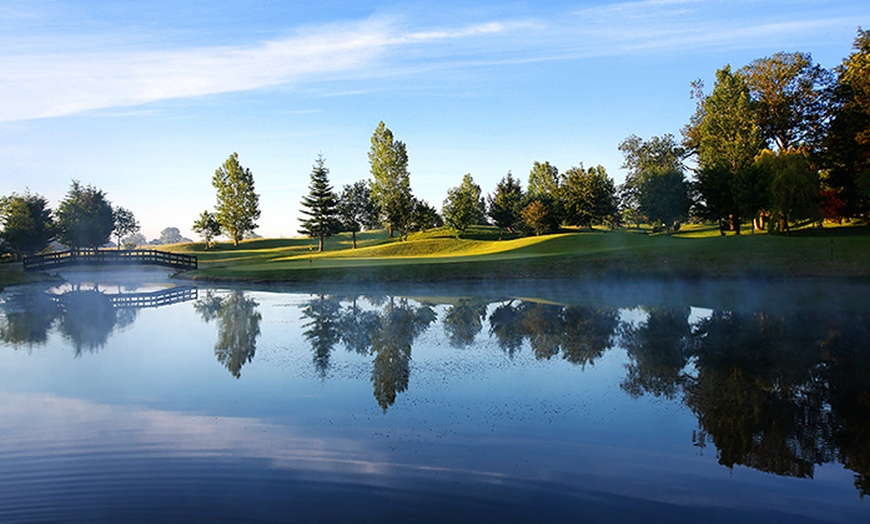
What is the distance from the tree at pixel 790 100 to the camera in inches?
2763

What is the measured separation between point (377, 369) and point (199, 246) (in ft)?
315

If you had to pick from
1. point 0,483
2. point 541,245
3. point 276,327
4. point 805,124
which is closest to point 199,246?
point 541,245

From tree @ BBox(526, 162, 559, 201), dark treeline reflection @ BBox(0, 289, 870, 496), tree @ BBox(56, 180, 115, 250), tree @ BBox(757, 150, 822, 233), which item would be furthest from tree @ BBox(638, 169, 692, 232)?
tree @ BBox(56, 180, 115, 250)

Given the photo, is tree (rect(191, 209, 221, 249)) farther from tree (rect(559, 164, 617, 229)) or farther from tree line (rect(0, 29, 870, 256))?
tree (rect(559, 164, 617, 229))

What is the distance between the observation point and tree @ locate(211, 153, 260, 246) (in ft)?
336

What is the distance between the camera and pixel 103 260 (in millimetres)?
62438

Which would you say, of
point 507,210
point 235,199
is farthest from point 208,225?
point 507,210

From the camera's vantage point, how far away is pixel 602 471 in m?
9.22

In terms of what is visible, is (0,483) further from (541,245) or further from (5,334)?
(541,245)

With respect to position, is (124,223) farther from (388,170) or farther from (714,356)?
(714,356)

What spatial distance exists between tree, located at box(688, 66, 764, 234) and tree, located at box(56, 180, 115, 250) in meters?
83.8

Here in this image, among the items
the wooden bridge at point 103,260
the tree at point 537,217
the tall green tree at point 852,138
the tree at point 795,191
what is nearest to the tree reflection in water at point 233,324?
the wooden bridge at point 103,260

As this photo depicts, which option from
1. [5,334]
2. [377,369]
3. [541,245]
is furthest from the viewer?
[541,245]

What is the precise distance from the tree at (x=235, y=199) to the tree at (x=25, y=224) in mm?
28135
